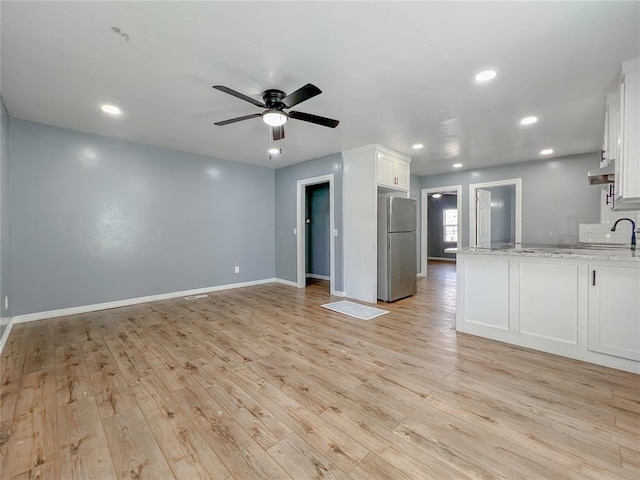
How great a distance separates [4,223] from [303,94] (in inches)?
144

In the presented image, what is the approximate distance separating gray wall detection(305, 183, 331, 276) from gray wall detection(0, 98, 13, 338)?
485 centimetres

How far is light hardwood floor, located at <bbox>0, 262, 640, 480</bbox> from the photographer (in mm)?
1424

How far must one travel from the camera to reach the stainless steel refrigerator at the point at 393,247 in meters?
4.52

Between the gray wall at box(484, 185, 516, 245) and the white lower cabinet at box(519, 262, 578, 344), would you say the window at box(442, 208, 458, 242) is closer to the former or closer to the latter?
the gray wall at box(484, 185, 516, 245)

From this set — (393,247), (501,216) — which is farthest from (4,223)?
(501,216)

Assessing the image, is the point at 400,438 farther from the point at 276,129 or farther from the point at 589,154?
the point at 589,154

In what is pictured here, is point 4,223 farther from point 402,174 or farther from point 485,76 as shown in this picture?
point 402,174

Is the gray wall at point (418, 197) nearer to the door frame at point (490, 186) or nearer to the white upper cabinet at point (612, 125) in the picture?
the door frame at point (490, 186)

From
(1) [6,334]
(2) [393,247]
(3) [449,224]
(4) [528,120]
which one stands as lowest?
(1) [6,334]

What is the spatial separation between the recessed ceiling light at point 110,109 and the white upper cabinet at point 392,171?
3546mm

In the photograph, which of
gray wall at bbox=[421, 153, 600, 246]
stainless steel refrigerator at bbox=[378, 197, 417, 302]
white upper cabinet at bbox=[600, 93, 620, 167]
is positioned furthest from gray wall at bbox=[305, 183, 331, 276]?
white upper cabinet at bbox=[600, 93, 620, 167]

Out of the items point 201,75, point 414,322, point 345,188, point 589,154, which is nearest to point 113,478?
point 201,75

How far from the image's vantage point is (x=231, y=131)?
12.6 feet

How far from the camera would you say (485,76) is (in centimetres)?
246
